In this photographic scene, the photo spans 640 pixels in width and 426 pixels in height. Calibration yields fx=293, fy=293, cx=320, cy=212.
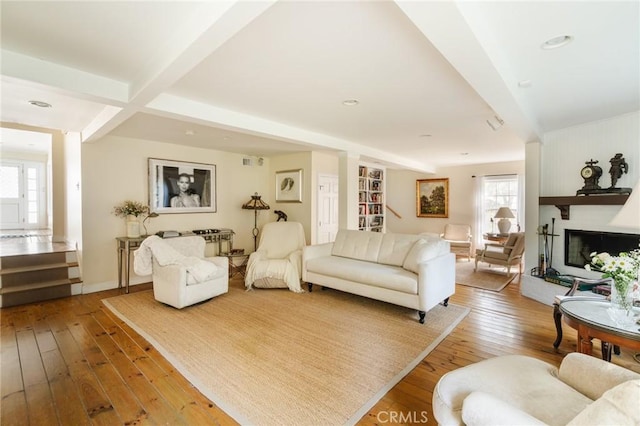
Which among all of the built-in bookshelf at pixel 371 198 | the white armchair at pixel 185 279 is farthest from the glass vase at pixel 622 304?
the built-in bookshelf at pixel 371 198

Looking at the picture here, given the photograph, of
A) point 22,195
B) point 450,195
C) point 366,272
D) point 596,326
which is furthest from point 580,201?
point 22,195

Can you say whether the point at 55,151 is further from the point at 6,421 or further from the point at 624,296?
the point at 624,296

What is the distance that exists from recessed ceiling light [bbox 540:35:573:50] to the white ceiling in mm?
45

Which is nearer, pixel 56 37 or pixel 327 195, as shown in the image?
pixel 56 37

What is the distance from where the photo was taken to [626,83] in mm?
2459

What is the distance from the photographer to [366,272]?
351 centimetres

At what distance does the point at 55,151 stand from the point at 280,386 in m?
5.83

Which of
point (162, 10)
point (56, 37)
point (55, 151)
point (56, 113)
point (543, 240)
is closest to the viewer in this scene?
point (162, 10)

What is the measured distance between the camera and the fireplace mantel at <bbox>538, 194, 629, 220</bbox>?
336cm

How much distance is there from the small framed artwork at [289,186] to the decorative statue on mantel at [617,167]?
438 centimetres

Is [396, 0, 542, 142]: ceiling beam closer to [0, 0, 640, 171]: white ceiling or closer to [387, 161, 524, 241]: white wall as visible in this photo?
[0, 0, 640, 171]: white ceiling

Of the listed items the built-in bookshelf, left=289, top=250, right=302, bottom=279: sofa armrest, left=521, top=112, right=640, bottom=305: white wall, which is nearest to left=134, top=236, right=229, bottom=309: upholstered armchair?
left=289, top=250, right=302, bottom=279: sofa armrest

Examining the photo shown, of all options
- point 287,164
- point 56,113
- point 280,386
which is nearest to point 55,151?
point 56,113

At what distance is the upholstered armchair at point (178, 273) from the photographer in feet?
11.2
